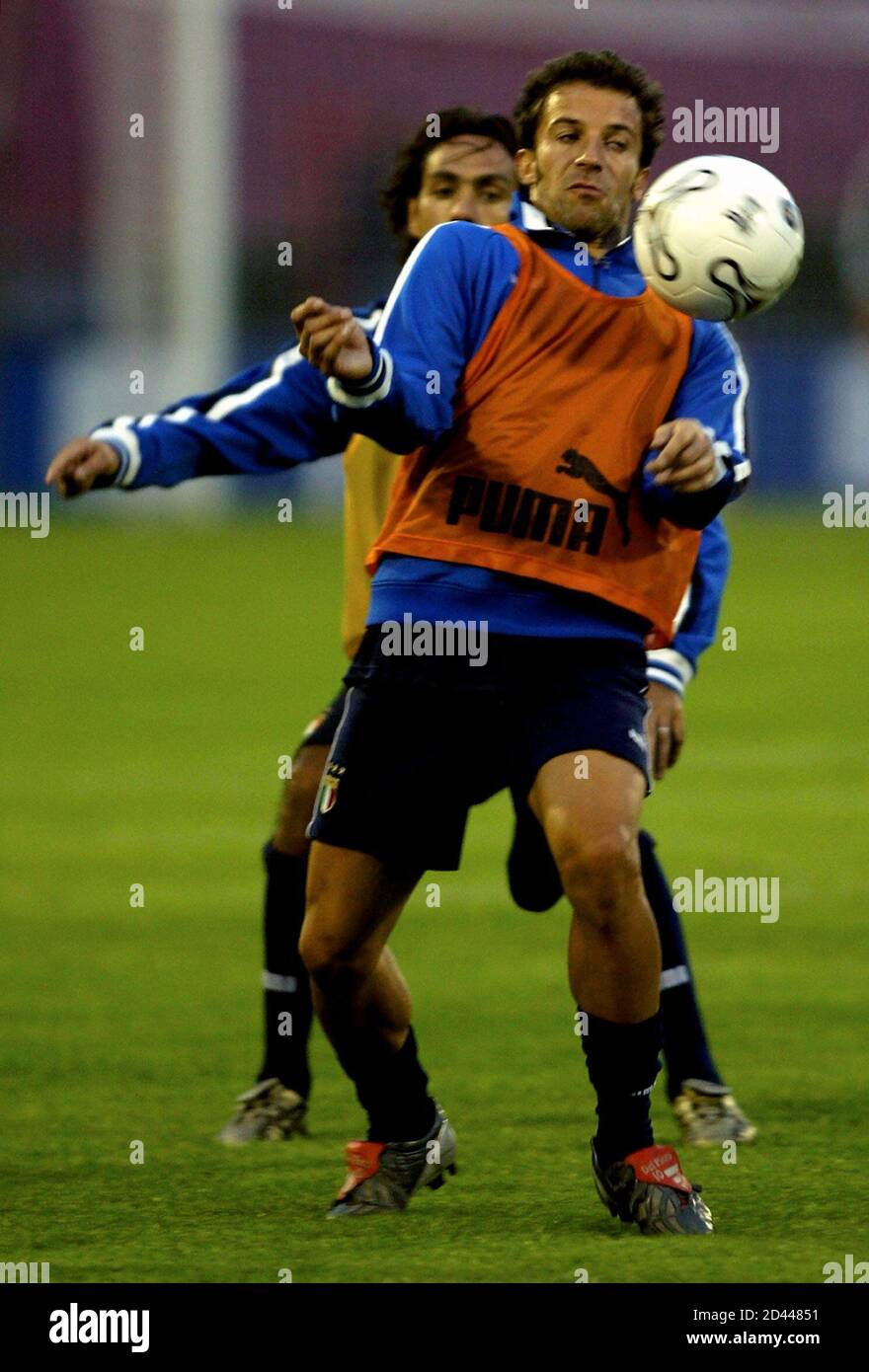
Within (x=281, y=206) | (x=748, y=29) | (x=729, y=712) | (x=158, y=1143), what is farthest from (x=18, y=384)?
(x=158, y=1143)

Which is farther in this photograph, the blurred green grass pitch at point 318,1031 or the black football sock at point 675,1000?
the black football sock at point 675,1000

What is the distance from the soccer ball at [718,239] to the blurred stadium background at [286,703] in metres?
1.72

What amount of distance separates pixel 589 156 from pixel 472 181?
3.87 feet

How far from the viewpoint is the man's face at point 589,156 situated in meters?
4.82

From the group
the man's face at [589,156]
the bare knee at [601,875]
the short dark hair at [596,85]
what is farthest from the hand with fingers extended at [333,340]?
the bare knee at [601,875]

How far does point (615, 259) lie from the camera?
4.93 meters

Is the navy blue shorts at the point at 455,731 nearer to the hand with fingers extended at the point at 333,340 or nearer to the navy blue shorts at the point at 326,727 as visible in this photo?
the hand with fingers extended at the point at 333,340

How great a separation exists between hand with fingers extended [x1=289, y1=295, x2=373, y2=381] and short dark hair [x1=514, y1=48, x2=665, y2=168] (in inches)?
30.0

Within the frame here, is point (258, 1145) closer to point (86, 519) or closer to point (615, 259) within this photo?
point (615, 259)

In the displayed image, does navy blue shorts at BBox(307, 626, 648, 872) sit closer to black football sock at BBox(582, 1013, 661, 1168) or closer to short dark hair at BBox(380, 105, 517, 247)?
black football sock at BBox(582, 1013, 661, 1168)

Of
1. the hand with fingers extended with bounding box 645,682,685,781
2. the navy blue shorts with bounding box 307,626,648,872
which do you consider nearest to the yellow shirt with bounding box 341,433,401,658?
the hand with fingers extended with bounding box 645,682,685,781

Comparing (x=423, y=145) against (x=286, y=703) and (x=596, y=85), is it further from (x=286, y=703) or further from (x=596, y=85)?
(x=286, y=703)

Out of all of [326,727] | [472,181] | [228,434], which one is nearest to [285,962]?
[326,727]

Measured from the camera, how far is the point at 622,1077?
4.70 metres
